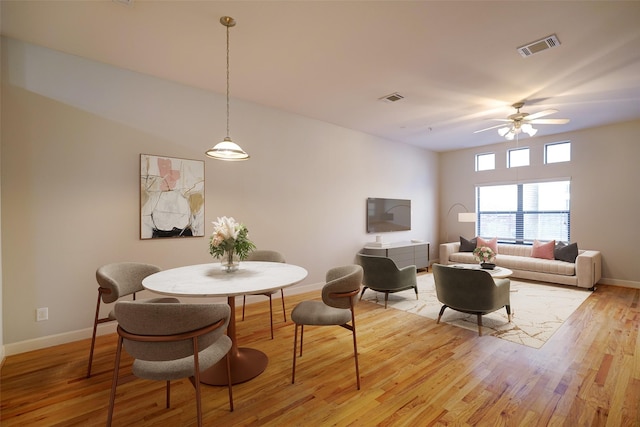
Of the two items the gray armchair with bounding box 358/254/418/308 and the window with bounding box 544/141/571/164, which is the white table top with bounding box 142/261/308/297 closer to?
the gray armchair with bounding box 358/254/418/308

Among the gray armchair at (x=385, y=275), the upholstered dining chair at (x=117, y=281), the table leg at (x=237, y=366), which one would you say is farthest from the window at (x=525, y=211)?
the upholstered dining chair at (x=117, y=281)

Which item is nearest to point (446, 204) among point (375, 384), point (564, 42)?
point (564, 42)

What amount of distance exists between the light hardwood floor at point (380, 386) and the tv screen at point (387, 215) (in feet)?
10.2

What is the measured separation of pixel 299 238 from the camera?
4855 millimetres

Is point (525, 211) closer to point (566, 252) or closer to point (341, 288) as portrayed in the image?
point (566, 252)

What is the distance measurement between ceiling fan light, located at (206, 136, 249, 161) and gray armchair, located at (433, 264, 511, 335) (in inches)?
102

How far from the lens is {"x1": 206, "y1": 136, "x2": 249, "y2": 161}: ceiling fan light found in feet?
8.50

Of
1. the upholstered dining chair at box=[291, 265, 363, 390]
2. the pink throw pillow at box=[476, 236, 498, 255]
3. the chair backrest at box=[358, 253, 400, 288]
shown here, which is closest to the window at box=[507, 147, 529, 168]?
the pink throw pillow at box=[476, 236, 498, 255]

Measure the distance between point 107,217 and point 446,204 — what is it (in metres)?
7.42

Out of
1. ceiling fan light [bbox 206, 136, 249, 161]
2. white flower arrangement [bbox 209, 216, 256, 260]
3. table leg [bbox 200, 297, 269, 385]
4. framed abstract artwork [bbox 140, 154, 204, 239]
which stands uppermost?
ceiling fan light [bbox 206, 136, 249, 161]

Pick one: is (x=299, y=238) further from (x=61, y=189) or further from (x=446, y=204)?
(x=446, y=204)

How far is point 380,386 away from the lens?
2289mm

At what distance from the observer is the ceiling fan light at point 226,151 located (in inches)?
102

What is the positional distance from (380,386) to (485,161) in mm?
6628
